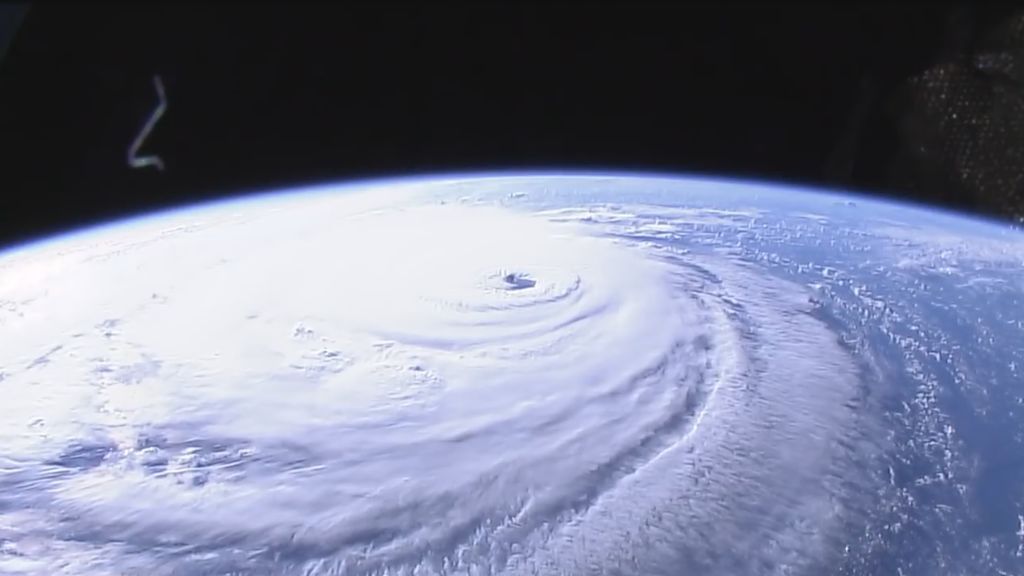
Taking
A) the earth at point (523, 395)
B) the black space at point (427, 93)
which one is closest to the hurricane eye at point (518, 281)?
the earth at point (523, 395)

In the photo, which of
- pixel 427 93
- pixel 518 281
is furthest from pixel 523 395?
pixel 427 93

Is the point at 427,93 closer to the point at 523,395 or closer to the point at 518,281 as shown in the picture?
the point at 518,281

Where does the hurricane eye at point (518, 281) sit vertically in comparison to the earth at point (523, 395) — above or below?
above

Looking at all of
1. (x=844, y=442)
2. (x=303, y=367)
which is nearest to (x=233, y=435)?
(x=303, y=367)

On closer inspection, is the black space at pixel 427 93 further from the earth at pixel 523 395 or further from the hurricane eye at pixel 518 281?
the hurricane eye at pixel 518 281

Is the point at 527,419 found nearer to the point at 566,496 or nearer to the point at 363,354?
the point at 566,496

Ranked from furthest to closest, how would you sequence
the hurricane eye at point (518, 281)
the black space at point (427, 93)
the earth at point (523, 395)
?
1. the black space at point (427, 93)
2. the hurricane eye at point (518, 281)
3. the earth at point (523, 395)
